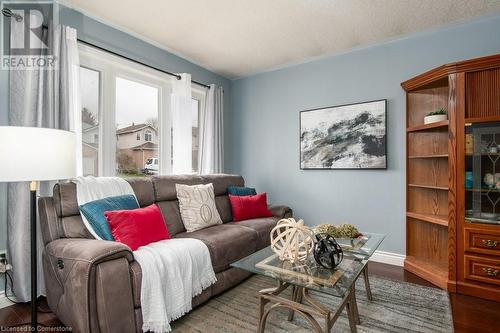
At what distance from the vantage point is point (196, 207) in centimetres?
279

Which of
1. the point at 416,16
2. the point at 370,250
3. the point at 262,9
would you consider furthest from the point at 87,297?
the point at 416,16

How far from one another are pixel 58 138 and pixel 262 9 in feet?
6.66

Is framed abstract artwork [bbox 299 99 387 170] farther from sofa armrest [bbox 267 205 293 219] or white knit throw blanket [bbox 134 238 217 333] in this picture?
white knit throw blanket [bbox 134 238 217 333]

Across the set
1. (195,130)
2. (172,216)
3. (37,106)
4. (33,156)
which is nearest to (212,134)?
(195,130)

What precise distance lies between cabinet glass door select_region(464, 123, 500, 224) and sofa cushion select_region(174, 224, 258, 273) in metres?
1.98

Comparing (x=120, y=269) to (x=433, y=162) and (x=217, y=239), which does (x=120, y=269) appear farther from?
(x=433, y=162)

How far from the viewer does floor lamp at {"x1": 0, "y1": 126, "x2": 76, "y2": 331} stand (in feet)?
4.76

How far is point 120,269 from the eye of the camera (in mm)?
1585

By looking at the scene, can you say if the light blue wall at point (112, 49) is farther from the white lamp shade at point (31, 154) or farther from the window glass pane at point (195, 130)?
the white lamp shade at point (31, 154)

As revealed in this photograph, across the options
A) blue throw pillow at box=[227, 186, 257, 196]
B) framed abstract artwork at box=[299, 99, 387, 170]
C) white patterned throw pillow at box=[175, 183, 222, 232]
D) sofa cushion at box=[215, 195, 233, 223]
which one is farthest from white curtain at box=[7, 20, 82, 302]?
framed abstract artwork at box=[299, 99, 387, 170]

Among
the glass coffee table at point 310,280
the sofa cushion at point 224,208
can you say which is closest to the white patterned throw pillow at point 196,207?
the sofa cushion at point 224,208

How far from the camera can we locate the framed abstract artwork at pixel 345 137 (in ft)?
10.6

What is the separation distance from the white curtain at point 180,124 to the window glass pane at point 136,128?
223 millimetres

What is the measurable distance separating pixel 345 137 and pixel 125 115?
105 inches
